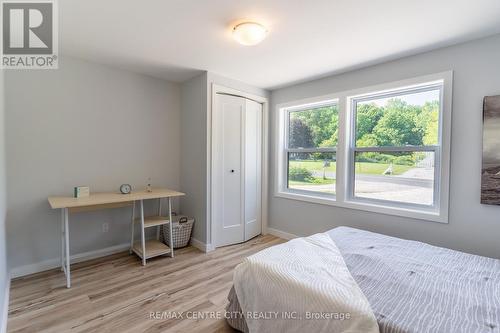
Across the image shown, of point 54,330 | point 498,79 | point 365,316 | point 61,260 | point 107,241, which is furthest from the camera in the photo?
point 107,241

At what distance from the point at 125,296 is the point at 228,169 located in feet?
6.12

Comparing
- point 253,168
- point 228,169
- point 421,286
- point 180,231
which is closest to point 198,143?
point 228,169

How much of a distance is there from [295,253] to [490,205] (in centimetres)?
180

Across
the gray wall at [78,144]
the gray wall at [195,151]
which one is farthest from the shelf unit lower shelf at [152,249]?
the gray wall at [195,151]

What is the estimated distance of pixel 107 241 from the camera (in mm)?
3008

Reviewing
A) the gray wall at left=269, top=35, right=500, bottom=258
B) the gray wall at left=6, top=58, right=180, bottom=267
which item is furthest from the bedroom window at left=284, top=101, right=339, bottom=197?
the gray wall at left=6, top=58, right=180, bottom=267

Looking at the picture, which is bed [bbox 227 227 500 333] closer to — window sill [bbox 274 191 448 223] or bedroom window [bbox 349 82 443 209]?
window sill [bbox 274 191 448 223]

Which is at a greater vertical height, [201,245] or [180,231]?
[180,231]

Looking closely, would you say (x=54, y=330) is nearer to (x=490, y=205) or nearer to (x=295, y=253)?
(x=295, y=253)

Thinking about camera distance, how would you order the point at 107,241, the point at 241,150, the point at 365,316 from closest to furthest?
the point at 365,316
the point at 107,241
the point at 241,150

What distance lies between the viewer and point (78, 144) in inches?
109

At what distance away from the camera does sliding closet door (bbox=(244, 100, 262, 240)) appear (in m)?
3.59

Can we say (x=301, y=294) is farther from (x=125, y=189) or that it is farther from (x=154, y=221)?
(x=125, y=189)

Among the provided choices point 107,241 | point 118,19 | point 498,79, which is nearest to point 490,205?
point 498,79
